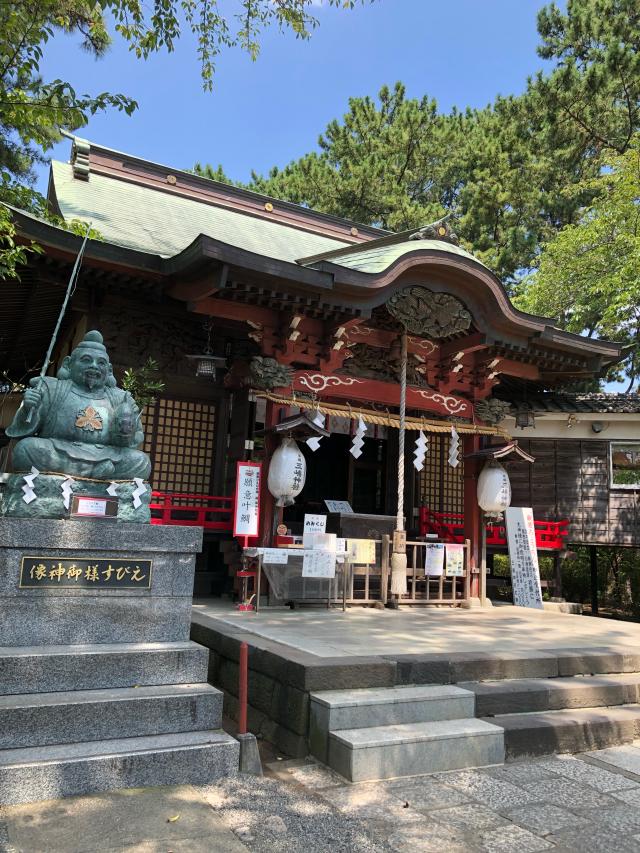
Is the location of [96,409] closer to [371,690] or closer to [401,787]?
[371,690]

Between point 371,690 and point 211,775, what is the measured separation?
1.31 m

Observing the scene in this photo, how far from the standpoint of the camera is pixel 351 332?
31.5 feet

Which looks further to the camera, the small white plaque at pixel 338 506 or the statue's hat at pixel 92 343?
the small white plaque at pixel 338 506

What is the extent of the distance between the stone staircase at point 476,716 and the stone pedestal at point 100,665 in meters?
0.78

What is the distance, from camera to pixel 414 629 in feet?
22.9

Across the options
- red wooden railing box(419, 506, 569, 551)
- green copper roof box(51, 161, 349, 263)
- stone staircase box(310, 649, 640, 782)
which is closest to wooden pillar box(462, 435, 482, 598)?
red wooden railing box(419, 506, 569, 551)

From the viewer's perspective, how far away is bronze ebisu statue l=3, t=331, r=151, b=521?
4.46 m

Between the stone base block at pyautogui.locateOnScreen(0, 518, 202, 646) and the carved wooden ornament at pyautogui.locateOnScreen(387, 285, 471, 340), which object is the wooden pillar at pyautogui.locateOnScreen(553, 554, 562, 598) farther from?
the stone base block at pyautogui.locateOnScreen(0, 518, 202, 646)

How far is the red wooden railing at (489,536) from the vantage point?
11743mm

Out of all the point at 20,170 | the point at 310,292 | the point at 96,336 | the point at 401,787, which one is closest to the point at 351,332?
the point at 310,292

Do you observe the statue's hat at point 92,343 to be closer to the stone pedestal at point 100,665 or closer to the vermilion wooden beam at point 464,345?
the stone pedestal at point 100,665

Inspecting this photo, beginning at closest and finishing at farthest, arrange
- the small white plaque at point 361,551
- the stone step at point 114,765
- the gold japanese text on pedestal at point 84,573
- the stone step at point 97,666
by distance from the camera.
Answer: the stone step at point 114,765
the stone step at point 97,666
the gold japanese text on pedestal at point 84,573
the small white plaque at point 361,551

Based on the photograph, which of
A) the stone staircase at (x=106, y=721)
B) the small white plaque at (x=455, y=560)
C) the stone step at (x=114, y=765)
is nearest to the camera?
the stone step at (x=114, y=765)

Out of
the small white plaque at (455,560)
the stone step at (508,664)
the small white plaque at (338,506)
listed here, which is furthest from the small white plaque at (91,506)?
the small white plaque at (338,506)
